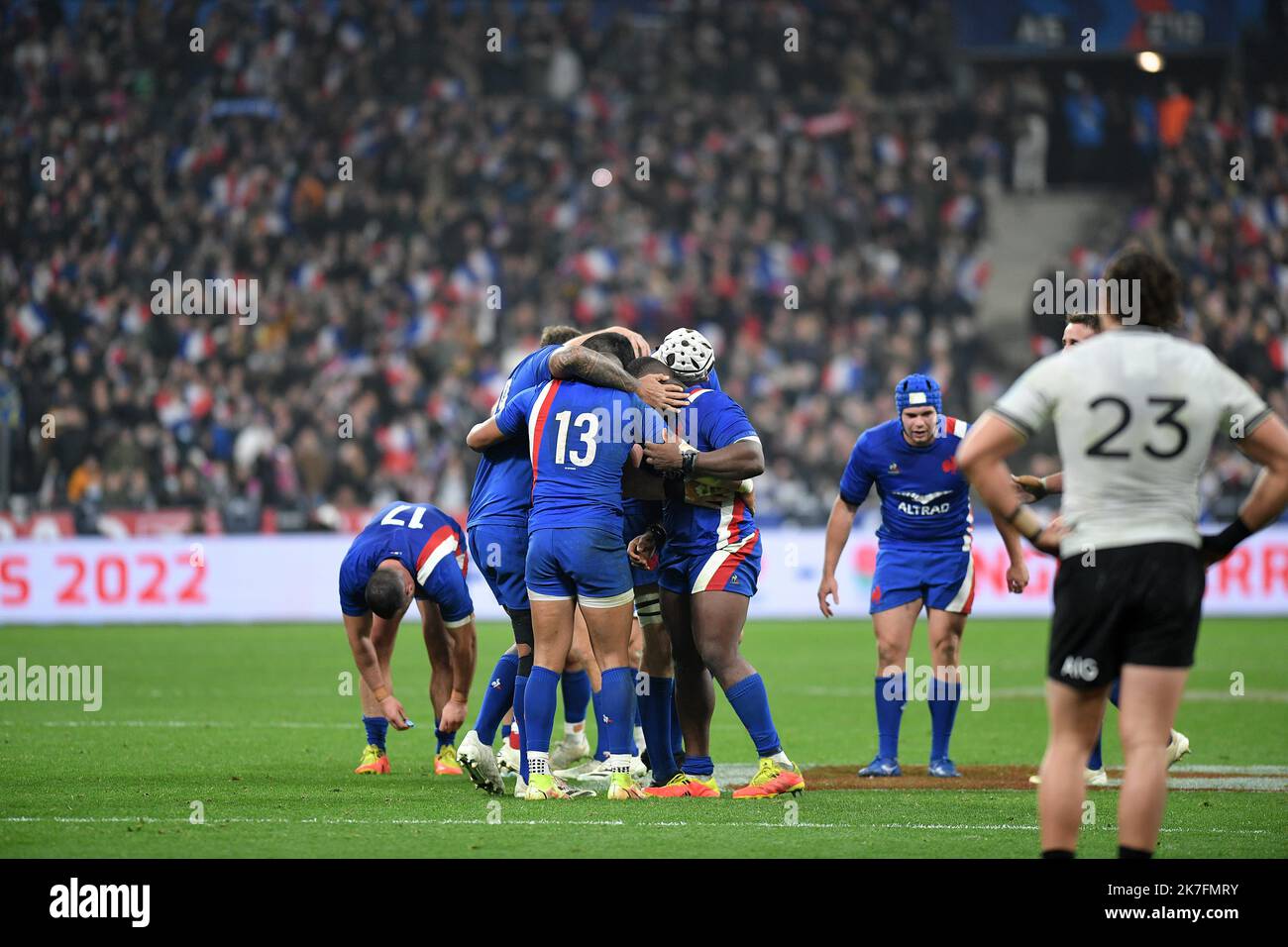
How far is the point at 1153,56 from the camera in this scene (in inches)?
1206

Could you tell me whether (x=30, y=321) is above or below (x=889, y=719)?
above

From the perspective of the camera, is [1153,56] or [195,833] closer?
[195,833]

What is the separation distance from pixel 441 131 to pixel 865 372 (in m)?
8.96

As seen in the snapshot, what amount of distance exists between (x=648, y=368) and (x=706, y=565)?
107 centimetres

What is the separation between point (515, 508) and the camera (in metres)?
9.62

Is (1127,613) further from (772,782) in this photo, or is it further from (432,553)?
(432,553)

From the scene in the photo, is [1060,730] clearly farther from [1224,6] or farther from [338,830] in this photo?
[1224,6]

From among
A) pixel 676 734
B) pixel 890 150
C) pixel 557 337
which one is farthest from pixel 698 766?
pixel 890 150

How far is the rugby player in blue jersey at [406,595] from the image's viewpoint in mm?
9820

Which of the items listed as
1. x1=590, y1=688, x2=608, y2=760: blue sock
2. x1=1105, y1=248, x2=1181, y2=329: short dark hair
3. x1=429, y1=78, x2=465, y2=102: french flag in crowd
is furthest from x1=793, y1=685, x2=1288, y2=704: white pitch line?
x1=429, y1=78, x2=465, y2=102: french flag in crowd

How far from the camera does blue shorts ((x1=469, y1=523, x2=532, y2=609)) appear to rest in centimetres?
948

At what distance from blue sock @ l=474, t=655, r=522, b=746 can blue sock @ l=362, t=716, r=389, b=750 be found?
37.0 inches

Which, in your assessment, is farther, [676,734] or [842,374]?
[842,374]

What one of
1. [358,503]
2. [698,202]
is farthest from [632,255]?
[358,503]
